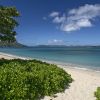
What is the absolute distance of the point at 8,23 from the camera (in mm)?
16250

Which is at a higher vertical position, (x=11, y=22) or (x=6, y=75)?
(x=11, y=22)

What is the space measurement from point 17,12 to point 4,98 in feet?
27.5

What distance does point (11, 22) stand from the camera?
16.2 meters

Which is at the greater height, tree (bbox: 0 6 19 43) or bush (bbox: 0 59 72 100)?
tree (bbox: 0 6 19 43)

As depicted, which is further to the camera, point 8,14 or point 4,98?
point 8,14

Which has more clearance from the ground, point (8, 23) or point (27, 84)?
point (8, 23)

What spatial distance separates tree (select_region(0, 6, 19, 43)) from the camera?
15984 mm

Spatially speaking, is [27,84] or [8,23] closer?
[27,84]

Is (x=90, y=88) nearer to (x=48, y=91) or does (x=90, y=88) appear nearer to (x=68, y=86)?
(x=68, y=86)

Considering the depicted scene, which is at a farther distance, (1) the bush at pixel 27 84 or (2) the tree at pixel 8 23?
(2) the tree at pixel 8 23

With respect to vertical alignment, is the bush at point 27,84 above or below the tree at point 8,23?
below

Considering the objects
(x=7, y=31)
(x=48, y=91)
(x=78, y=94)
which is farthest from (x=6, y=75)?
(x=7, y=31)

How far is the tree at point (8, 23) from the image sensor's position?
15984 mm

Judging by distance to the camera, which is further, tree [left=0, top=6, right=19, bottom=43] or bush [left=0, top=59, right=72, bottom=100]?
tree [left=0, top=6, right=19, bottom=43]
